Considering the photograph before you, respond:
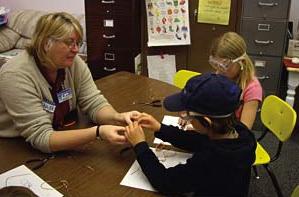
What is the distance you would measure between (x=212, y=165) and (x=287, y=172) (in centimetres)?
179

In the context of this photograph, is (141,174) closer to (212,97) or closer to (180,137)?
(180,137)

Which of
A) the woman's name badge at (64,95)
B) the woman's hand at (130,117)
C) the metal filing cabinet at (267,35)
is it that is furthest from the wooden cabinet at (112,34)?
the woman's hand at (130,117)

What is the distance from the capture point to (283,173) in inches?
107

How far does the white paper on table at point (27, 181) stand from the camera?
4.06 feet

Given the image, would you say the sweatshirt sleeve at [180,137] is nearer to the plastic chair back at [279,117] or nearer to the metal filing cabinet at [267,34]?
the plastic chair back at [279,117]

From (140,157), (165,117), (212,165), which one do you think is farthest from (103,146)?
(212,165)

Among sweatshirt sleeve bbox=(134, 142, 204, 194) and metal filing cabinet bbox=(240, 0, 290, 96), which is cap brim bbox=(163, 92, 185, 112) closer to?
sweatshirt sleeve bbox=(134, 142, 204, 194)

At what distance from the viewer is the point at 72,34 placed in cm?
154

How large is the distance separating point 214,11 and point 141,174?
223 cm

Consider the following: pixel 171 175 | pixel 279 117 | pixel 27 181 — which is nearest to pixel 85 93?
pixel 27 181

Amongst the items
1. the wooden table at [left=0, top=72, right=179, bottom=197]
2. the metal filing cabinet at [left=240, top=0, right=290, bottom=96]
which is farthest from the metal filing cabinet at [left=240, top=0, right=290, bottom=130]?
the wooden table at [left=0, top=72, right=179, bottom=197]

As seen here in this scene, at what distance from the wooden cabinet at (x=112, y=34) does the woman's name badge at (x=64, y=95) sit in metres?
1.95

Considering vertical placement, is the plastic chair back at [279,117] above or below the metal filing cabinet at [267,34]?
below

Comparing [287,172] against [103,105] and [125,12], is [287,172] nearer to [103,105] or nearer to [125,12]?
[103,105]
